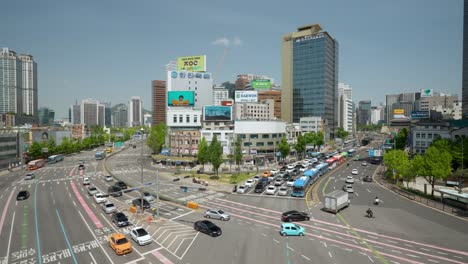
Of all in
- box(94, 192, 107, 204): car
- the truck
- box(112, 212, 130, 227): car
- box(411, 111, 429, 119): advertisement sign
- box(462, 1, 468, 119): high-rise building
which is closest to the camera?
box(112, 212, 130, 227): car

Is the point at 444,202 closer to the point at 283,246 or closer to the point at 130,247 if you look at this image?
the point at 283,246

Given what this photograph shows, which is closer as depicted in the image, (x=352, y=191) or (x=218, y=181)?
(x=352, y=191)

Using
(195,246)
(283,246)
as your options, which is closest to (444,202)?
(283,246)

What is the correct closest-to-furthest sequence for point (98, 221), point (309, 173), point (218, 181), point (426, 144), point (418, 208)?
point (98, 221), point (418, 208), point (309, 173), point (218, 181), point (426, 144)

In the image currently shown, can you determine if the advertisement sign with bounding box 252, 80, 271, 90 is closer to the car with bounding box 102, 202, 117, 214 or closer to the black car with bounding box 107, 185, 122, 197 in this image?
the black car with bounding box 107, 185, 122, 197

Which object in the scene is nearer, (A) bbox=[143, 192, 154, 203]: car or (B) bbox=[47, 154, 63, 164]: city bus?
(A) bbox=[143, 192, 154, 203]: car

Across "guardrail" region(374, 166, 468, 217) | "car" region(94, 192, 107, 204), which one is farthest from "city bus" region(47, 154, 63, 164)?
"guardrail" region(374, 166, 468, 217)

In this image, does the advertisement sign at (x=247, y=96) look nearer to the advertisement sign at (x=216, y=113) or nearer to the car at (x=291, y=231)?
the advertisement sign at (x=216, y=113)

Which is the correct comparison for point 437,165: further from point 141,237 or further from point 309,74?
point 309,74
